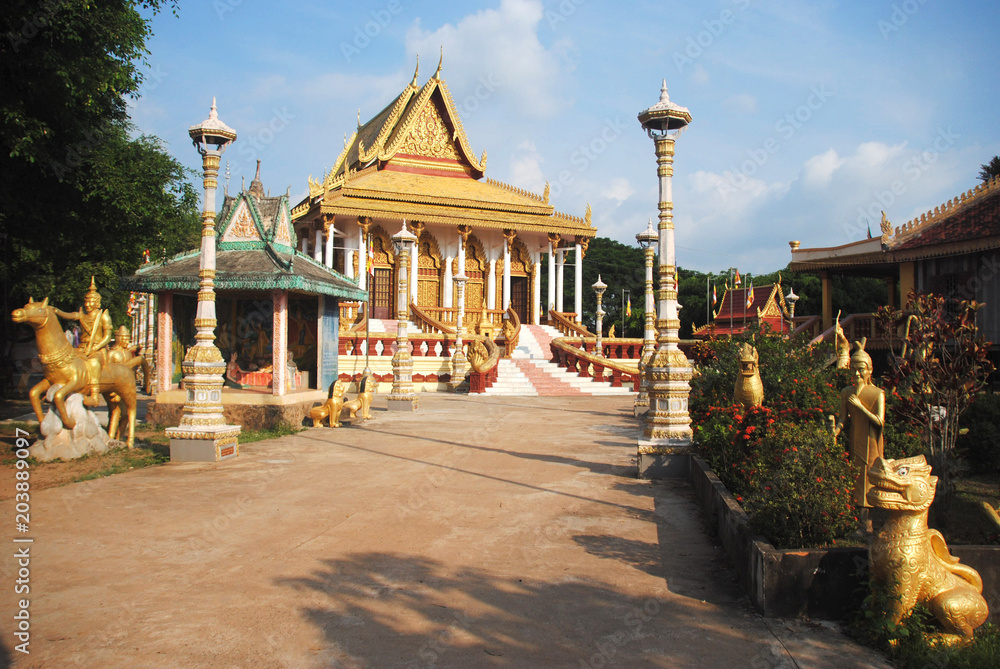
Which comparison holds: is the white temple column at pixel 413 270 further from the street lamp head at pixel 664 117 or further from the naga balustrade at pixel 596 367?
the street lamp head at pixel 664 117

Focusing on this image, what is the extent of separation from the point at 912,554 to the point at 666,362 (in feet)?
17.0

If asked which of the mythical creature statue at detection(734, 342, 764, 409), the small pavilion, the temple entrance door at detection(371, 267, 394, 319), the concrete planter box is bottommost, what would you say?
the concrete planter box

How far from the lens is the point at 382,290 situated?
99.5 ft

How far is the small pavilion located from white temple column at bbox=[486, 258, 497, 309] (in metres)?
15.9

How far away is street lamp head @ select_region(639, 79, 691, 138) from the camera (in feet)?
29.1

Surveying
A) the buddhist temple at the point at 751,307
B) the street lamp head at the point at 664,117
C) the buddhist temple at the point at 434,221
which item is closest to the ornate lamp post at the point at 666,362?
the street lamp head at the point at 664,117

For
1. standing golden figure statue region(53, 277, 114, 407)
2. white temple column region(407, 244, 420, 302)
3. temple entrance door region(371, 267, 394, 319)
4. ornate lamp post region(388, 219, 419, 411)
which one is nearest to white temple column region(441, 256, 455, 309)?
white temple column region(407, 244, 420, 302)

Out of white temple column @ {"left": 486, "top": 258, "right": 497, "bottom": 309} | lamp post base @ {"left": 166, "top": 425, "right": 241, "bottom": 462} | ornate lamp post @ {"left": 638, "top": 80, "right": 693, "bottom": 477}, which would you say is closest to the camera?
ornate lamp post @ {"left": 638, "top": 80, "right": 693, "bottom": 477}

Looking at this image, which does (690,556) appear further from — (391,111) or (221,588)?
(391,111)

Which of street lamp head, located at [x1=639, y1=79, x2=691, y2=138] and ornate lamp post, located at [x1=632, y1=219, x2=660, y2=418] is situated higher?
street lamp head, located at [x1=639, y1=79, x2=691, y2=138]

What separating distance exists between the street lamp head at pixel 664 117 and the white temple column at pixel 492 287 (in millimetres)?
21737

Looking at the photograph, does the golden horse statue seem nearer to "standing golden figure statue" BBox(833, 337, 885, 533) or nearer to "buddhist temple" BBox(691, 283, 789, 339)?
"standing golden figure statue" BBox(833, 337, 885, 533)

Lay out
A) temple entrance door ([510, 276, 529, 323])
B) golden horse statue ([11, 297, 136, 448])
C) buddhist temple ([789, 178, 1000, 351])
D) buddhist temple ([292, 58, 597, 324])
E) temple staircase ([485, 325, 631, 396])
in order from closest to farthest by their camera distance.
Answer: golden horse statue ([11, 297, 136, 448]) < buddhist temple ([789, 178, 1000, 351]) < temple staircase ([485, 325, 631, 396]) < buddhist temple ([292, 58, 597, 324]) < temple entrance door ([510, 276, 529, 323])

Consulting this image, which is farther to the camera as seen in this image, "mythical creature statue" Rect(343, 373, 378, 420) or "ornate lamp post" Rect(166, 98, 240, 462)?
"mythical creature statue" Rect(343, 373, 378, 420)
